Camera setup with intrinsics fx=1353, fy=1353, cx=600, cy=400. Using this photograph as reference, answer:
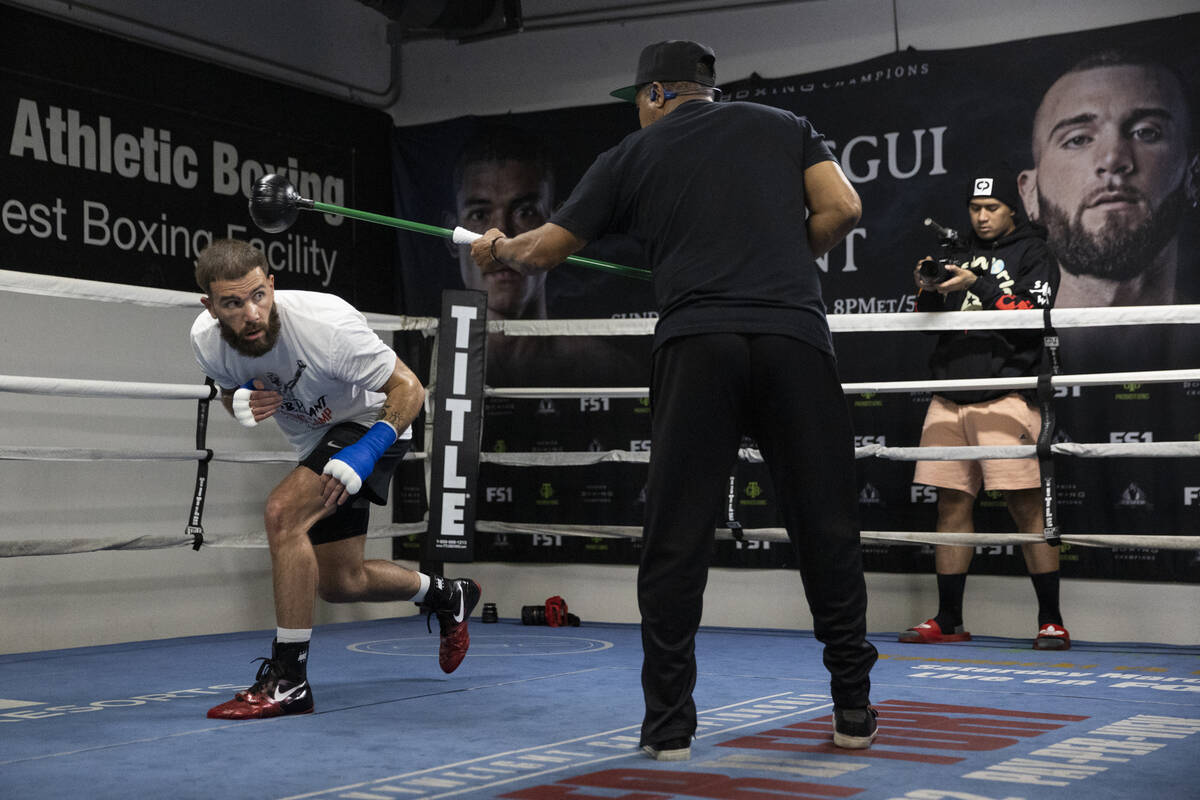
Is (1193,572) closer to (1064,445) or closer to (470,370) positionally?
(1064,445)

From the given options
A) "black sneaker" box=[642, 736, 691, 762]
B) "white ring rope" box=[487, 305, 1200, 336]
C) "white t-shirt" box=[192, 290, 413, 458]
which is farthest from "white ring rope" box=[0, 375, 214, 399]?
"black sneaker" box=[642, 736, 691, 762]

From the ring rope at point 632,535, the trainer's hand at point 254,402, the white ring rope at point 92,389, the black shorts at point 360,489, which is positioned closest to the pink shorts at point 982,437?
the ring rope at point 632,535

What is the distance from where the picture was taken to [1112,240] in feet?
15.6

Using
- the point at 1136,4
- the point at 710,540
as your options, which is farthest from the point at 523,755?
the point at 1136,4

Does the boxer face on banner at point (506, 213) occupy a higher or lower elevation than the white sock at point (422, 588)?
higher

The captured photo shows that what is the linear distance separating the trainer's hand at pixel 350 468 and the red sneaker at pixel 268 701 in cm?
41

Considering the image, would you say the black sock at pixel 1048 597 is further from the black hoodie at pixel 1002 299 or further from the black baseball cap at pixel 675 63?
the black baseball cap at pixel 675 63

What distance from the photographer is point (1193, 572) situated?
4578 mm

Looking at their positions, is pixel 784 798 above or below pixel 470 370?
below

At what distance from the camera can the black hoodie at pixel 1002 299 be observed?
4539 mm

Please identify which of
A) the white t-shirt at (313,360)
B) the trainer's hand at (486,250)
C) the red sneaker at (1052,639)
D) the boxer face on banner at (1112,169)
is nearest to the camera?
the trainer's hand at (486,250)

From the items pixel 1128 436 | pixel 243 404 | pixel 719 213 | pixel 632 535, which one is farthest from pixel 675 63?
pixel 1128 436

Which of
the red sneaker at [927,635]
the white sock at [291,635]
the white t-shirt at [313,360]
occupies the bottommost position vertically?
the red sneaker at [927,635]

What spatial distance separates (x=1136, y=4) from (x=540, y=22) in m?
2.47
